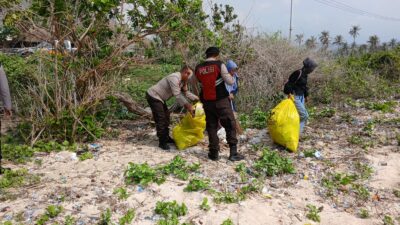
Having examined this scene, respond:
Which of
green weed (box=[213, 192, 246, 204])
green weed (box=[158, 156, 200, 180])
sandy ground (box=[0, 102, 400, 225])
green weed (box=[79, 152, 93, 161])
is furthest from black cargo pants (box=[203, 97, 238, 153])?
green weed (box=[79, 152, 93, 161])

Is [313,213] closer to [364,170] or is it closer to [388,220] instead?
[388,220]

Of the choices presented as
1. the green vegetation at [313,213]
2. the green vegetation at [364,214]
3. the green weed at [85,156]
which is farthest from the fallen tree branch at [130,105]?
the green vegetation at [364,214]

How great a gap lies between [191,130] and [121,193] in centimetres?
183

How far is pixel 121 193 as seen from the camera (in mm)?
3887

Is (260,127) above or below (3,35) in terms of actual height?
below

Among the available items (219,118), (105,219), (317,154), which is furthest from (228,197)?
(317,154)

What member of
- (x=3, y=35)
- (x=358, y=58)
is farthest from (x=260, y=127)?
(x=358, y=58)

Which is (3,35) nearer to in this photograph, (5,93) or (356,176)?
(5,93)

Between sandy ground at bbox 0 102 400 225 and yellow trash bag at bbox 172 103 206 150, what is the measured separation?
12cm

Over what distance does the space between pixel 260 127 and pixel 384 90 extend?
407 cm

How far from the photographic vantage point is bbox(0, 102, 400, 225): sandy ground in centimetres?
361

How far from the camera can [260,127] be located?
21.8ft

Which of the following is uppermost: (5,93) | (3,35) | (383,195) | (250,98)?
(3,35)

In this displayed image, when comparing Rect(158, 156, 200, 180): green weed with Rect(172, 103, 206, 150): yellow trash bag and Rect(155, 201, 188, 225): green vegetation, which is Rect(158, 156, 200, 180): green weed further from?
Rect(172, 103, 206, 150): yellow trash bag
